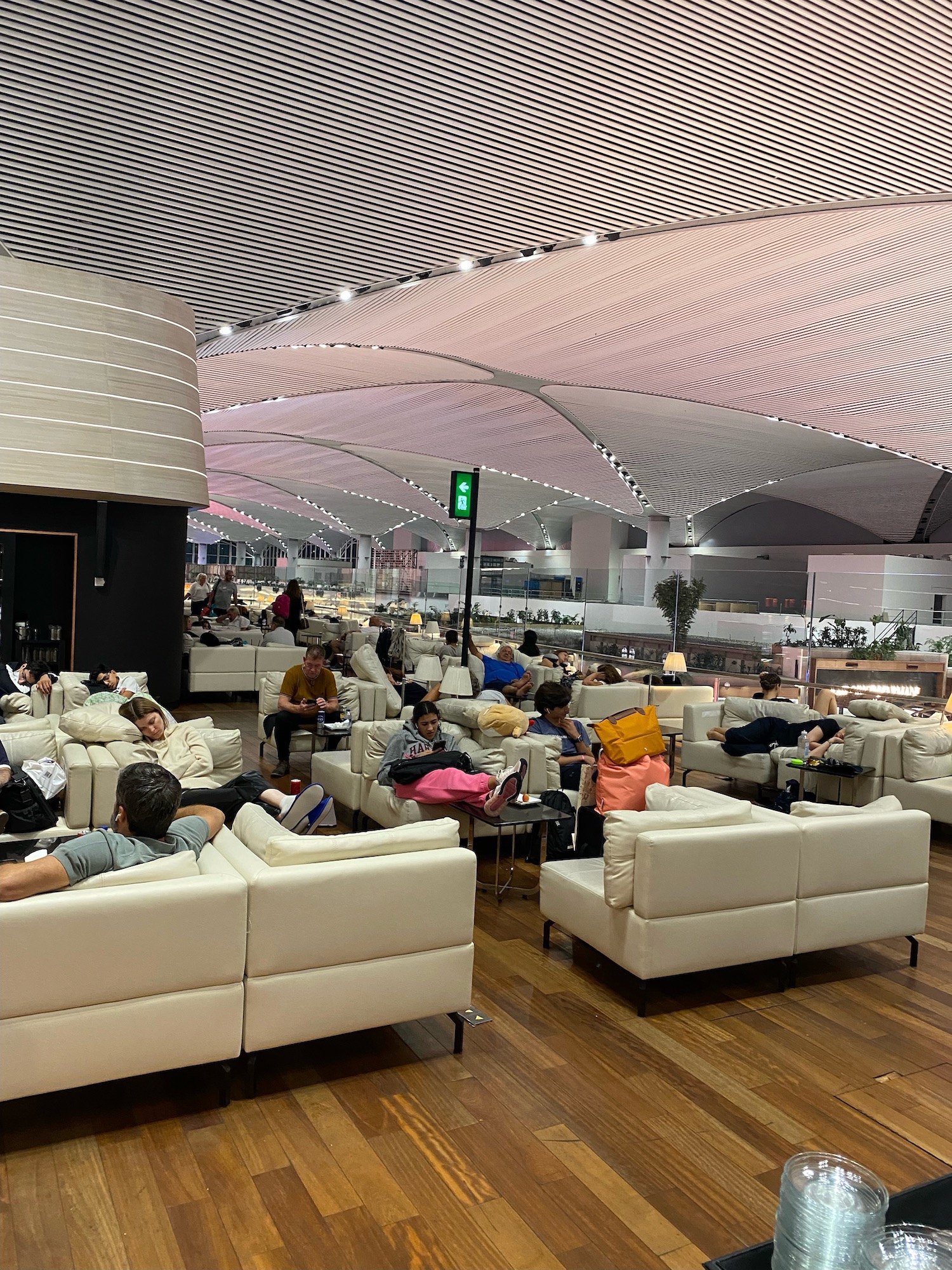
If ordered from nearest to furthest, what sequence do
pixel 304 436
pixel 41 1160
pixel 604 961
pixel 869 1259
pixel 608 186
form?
pixel 869 1259 < pixel 41 1160 < pixel 604 961 < pixel 608 186 < pixel 304 436

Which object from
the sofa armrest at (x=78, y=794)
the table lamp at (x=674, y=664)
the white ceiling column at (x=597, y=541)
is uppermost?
the white ceiling column at (x=597, y=541)

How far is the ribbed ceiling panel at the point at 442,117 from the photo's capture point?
5.13 meters

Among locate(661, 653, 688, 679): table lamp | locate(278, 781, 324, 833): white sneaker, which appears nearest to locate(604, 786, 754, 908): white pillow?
locate(278, 781, 324, 833): white sneaker

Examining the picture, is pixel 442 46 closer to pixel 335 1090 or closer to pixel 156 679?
pixel 335 1090

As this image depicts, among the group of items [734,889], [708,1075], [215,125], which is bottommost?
[708,1075]

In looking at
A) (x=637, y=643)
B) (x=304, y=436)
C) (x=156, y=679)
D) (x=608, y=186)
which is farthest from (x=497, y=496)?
(x=608, y=186)

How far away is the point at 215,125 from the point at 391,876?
5067 millimetres

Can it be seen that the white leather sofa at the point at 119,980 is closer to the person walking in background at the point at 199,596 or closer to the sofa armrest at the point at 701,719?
the sofa armrest at the point at 701,719

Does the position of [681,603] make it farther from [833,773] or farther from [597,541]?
[597,541]

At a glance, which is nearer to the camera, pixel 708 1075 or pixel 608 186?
pixel 708 1075

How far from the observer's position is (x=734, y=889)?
13.7ft

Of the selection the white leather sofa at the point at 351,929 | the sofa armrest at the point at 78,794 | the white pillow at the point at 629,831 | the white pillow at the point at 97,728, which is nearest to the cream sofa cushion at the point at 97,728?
the white pillow at the point at 97,728

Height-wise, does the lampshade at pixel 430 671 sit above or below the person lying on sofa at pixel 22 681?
above

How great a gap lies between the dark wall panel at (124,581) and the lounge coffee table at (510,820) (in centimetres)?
505
